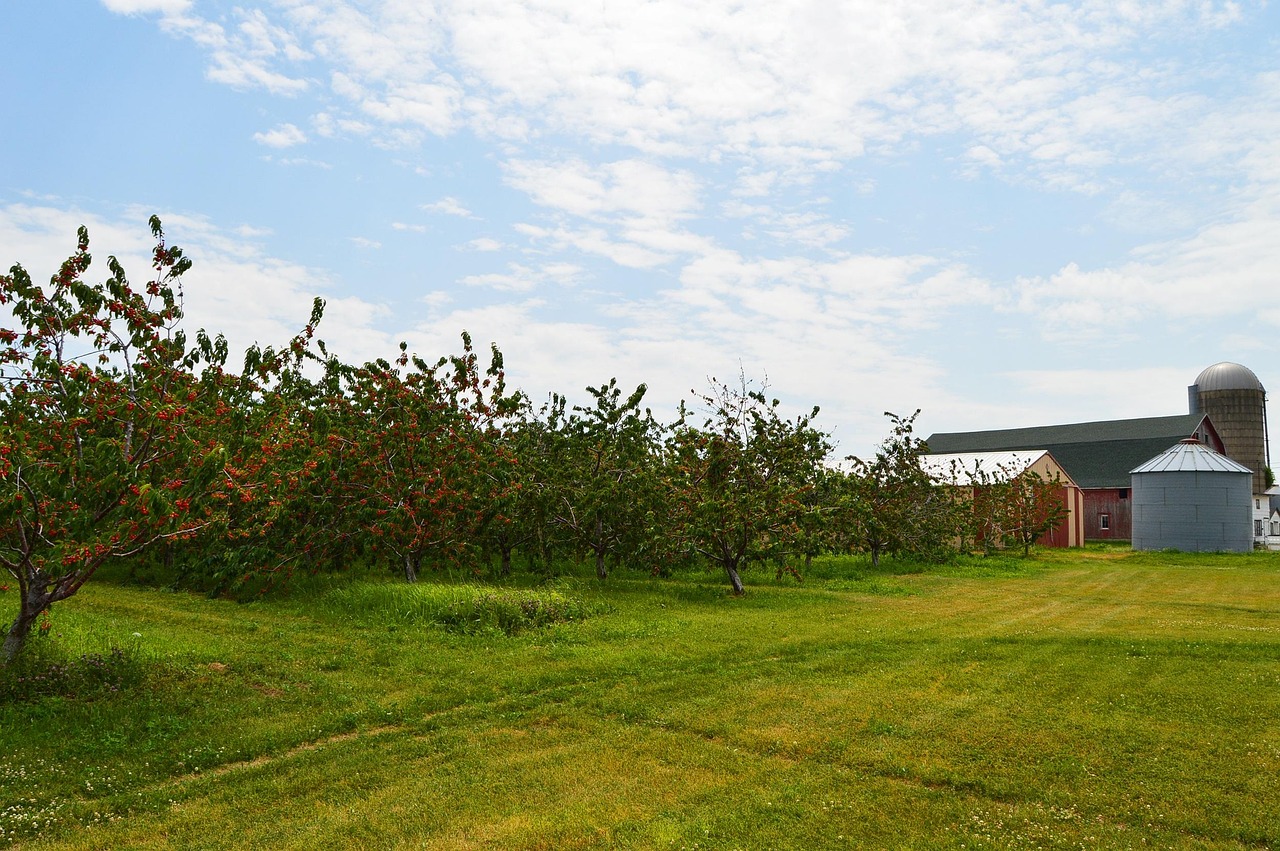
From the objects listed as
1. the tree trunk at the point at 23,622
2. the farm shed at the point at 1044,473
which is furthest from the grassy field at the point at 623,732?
the farm shed at the point at 1044,473

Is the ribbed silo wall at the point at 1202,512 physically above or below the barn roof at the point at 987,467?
below

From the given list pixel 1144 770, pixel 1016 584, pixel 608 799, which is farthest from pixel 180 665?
pixel 1016 584

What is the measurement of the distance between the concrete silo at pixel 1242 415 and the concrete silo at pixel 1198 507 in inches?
1102

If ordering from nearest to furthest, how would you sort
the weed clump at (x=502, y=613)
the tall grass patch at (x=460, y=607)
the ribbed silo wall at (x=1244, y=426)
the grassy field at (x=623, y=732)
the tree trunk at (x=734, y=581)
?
the grassy field at (x=623, y=732) < the weed clump at (x=502, y=613) < the tall grass patch at (x=460, y=607) < the tree trunk at (x=734, y=581) < the ribbed silo wall at (x=1244, y=426)

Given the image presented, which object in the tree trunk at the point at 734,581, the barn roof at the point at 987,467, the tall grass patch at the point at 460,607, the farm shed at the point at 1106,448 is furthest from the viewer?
the farm shed at the point at 1106,448

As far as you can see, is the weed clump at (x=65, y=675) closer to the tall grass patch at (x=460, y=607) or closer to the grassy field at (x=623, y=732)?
the grassy field at (x=623, y=732)

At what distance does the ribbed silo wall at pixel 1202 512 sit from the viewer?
130 ft

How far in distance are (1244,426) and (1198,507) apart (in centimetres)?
3171

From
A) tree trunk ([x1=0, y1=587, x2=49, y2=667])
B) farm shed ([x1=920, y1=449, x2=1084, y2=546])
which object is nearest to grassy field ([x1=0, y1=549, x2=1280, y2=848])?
tree trunk ([x1=0, y1=587, x2=49, y2=667])

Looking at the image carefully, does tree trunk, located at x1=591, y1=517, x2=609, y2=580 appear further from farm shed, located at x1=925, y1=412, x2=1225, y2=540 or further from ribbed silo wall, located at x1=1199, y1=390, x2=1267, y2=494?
ribbed silo wall, located at x1=1199, y1=390, x2=1267, y2=494

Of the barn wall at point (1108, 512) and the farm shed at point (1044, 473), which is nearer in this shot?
the farm shed at point (1044, 473)

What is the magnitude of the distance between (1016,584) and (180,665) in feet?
Result: 71.1

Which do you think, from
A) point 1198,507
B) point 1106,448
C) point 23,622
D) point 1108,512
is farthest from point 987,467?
point 23,622

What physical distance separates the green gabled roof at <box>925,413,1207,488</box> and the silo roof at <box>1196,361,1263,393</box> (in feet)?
17.4
